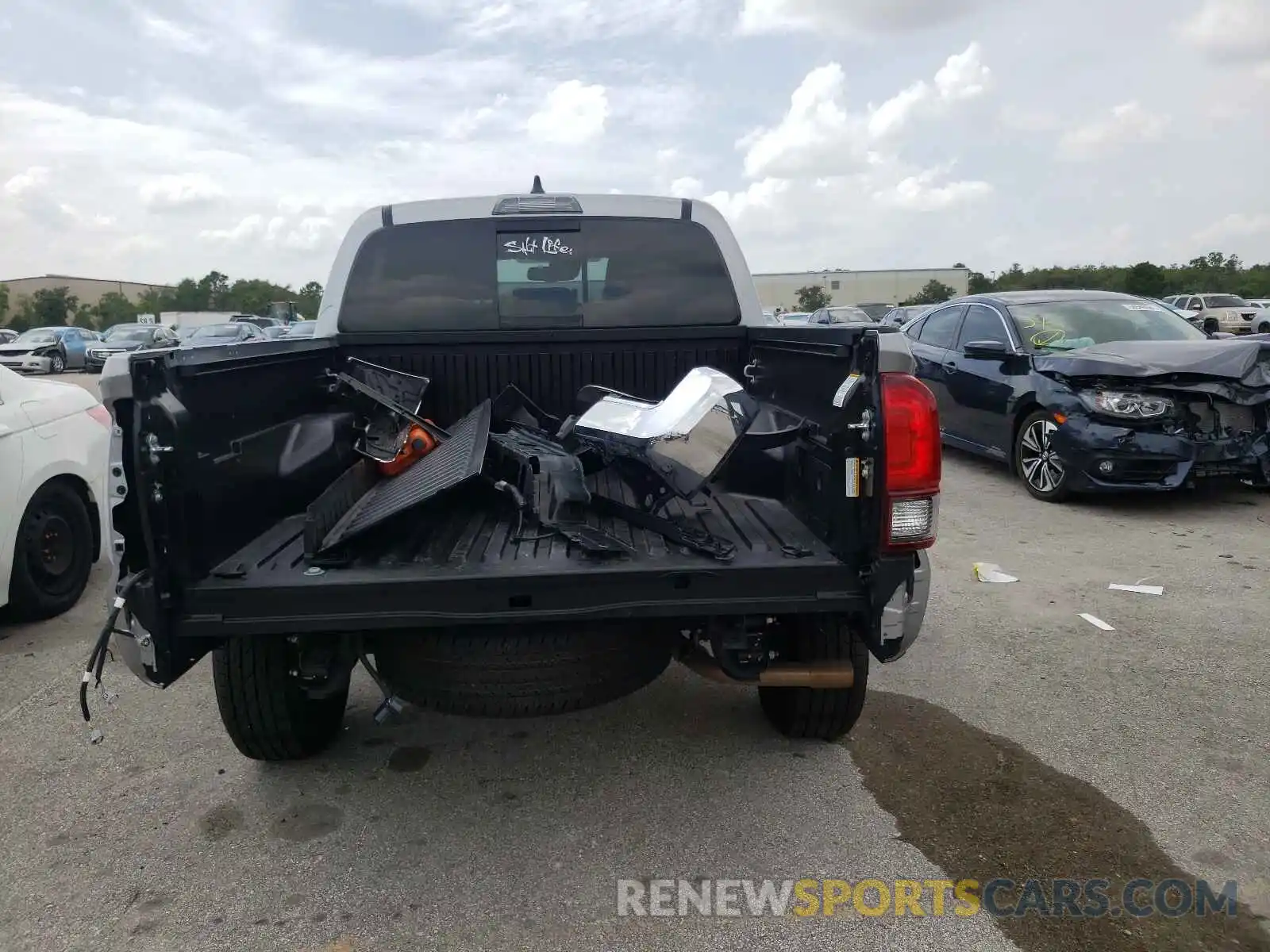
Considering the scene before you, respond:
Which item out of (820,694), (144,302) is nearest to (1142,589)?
(820,694)

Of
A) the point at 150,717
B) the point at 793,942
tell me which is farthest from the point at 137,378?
the point at 793,942

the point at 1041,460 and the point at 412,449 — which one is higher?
the point at 412,449

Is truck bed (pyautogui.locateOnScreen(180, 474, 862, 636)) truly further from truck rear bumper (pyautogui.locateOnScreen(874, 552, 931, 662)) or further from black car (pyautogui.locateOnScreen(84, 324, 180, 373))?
black car (pyautogui.locateOnScreen(84, 324, 180, 373))

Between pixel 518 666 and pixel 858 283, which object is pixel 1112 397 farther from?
pixel 858 283

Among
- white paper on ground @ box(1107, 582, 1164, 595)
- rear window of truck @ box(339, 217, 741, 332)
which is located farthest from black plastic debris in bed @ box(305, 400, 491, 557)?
white paper on ground @ box(1107, 582, 1164, 595)

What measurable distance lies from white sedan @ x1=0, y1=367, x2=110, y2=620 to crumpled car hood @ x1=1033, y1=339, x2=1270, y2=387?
23.5ft

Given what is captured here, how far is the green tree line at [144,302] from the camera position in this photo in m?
68.9

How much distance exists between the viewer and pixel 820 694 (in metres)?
3.42

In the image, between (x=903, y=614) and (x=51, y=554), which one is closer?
(x=903, y=614)

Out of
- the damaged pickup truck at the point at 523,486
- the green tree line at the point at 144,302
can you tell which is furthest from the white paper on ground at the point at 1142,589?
the green tree line at the point at 144,302

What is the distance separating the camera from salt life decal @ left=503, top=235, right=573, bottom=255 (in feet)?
13.5

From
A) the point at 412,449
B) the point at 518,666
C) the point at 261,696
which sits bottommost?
the point at 261,696

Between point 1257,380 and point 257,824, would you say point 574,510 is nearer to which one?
point 257,824

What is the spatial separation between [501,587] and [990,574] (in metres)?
4.18
